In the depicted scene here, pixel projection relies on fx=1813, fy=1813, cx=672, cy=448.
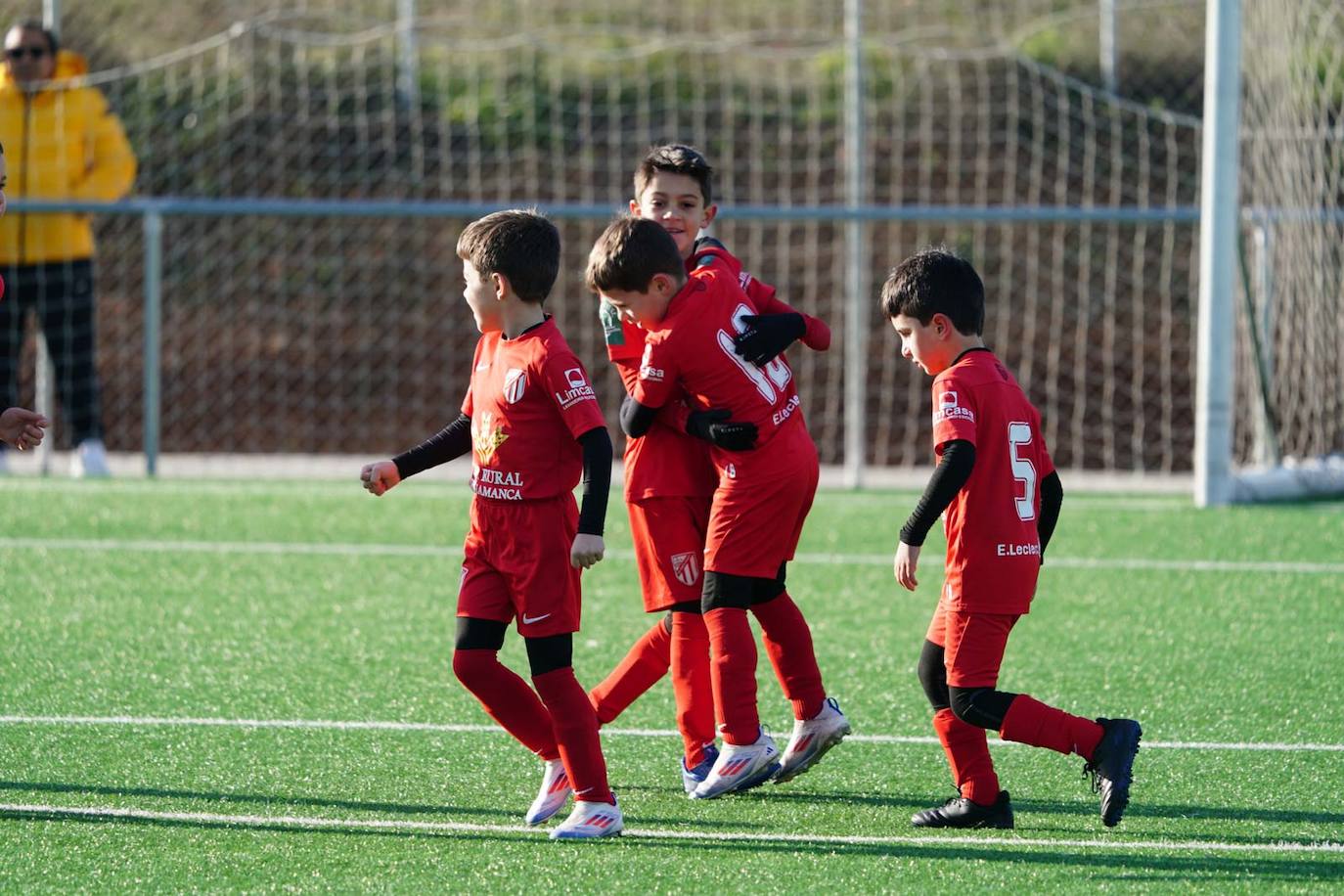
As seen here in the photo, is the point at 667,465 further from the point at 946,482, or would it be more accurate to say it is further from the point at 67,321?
the point at 67,321

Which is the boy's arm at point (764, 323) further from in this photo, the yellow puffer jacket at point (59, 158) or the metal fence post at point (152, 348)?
the yellow puffer jacket at point (59, 158)

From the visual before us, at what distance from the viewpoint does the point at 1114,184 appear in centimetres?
1460

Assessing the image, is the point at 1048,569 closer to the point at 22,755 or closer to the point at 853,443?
the point at 853,443

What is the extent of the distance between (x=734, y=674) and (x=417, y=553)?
3657 mm

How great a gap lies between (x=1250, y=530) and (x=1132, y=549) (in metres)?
0.68

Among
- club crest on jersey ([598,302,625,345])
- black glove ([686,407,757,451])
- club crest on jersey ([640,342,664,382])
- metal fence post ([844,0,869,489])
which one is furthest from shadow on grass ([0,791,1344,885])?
metal fence post ([844,0,869,489])

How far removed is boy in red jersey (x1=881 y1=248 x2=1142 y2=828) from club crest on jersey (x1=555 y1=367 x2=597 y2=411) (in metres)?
0.69

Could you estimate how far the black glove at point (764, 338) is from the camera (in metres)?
4.13

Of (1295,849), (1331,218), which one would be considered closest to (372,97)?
(1331,218)

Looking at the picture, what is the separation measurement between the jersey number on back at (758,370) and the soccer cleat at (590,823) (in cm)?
102

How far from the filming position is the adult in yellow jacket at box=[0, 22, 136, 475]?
32.6ft

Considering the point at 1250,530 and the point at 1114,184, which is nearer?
the point at 1250,530

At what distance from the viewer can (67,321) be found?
10.0 m

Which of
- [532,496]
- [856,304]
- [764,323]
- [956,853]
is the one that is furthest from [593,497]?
[856,304]
